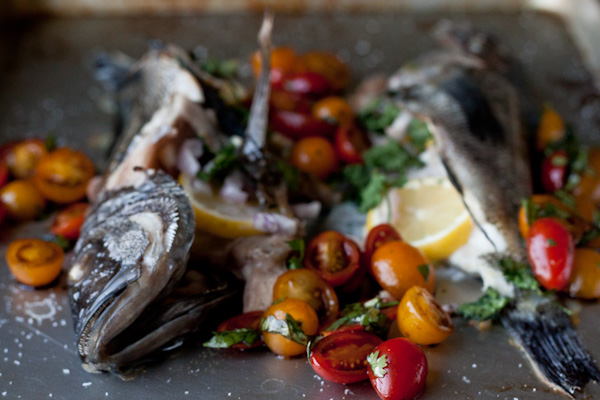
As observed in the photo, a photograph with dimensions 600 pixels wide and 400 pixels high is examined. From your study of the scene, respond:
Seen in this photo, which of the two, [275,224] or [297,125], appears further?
[297,125]

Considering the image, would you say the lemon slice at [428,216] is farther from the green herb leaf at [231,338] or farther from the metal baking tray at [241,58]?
the green herb leaf at [231,338]

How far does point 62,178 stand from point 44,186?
0.22 feet

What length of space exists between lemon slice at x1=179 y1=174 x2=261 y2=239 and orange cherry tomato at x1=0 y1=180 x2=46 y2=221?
0.60 meters

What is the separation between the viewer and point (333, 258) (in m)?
1.91

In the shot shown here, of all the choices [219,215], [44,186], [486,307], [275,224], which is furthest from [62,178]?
[486,307]

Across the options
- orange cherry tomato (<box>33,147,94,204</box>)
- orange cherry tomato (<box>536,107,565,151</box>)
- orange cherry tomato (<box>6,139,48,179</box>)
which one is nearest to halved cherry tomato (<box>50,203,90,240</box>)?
orange cherry tomato (<box>33,147,94,204</box>)

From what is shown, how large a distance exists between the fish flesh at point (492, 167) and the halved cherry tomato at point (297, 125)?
0.32 meters

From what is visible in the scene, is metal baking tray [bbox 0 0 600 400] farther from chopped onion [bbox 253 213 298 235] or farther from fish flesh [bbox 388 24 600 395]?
chopped onion [bbox 253 213 298 235]

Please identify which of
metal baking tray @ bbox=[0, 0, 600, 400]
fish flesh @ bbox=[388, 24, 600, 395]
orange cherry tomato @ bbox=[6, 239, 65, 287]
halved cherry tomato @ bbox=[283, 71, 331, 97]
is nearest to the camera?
metal baking tray @ bbox=[0, 0, 600, 400]

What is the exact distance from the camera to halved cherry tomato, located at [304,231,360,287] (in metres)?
1.87

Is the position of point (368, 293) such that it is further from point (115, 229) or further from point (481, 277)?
point (115, 229)

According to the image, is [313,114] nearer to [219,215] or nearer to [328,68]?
[328,68]

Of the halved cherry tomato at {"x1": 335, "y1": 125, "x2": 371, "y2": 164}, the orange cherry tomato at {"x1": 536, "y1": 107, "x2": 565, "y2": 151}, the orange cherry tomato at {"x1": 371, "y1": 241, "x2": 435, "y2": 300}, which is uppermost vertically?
the orange cherry tomato at {"x1": 536, "y1": 107, "x2": 565, "y2": 151}

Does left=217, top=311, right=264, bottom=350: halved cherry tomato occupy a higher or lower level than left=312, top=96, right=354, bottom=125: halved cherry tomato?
lower
